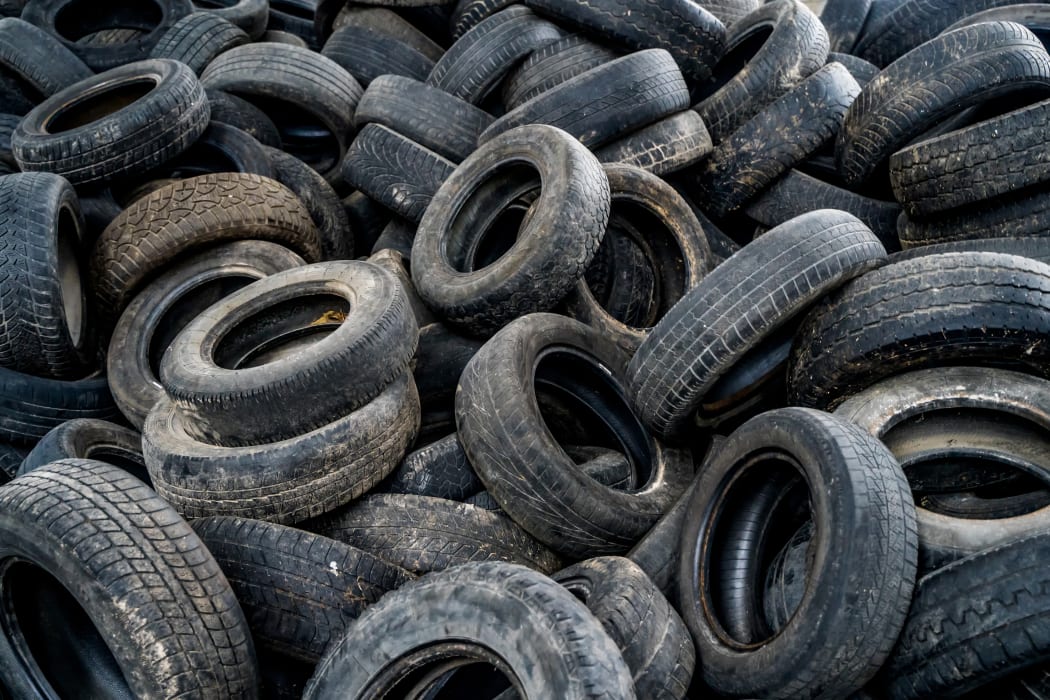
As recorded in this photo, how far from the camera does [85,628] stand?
3.25 m

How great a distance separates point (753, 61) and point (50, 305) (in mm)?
4247

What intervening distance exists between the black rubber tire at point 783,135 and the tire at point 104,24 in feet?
15.3

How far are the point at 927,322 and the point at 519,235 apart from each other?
2075 mm

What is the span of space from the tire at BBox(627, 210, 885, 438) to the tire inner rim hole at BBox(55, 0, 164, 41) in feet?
19.0

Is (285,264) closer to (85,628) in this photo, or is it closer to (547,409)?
(547,409)

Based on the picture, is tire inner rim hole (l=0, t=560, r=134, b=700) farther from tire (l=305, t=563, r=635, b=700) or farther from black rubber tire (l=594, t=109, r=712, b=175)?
black rubber tire (l=594, t=109, r=712, b=175)

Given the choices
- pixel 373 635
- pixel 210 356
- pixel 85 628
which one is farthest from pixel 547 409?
pixel 85 628

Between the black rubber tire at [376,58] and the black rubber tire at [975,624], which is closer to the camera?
the black rubber tire at [975,624]

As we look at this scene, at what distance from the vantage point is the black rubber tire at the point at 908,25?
6328mm

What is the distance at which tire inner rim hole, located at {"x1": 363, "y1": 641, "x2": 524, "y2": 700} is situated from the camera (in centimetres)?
263

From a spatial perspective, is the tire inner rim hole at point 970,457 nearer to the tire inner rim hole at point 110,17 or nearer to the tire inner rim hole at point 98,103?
the tire inner rim hole at point 98,103

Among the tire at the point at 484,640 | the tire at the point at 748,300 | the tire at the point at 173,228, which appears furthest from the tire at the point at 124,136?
the tire at the point at 484,640

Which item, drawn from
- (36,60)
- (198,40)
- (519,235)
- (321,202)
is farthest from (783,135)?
(36,60)

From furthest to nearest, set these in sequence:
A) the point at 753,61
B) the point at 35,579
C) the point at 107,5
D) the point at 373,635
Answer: the point at 107,5
the point at 753,61
the point at 35,579
the point at 373,635
